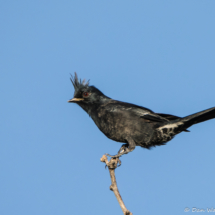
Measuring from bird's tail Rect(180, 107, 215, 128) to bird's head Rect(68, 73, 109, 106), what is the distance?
2243 millimetres

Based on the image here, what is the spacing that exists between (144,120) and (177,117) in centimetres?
79

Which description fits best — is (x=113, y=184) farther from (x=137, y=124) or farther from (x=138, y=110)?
(x=138, y=110)

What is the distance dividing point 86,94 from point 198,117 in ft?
9.59

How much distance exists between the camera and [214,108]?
21.7 ft

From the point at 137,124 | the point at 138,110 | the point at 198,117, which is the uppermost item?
the point at 138,110

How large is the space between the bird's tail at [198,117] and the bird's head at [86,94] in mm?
2243

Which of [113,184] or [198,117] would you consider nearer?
[113,184]

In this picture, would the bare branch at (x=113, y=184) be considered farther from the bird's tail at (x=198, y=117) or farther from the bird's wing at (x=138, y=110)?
the bird's tail at (x=198, y=117)

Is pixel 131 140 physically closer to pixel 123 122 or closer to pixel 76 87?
pixel 123 122

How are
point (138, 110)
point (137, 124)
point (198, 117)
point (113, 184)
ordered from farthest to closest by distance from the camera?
point (138, 110) → point (137, 124) → point (198, 117) → point (113, 184)

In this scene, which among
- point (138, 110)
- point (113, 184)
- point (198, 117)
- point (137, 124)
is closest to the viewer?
point (113, 184)

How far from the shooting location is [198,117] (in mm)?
7047

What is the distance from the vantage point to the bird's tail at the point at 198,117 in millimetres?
6766

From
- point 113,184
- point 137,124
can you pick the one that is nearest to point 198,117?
point 137,124
